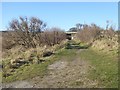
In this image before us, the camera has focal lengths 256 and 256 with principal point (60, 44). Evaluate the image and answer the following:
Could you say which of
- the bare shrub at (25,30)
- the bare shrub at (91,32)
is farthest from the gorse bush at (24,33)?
the bare shrub at (91,32)

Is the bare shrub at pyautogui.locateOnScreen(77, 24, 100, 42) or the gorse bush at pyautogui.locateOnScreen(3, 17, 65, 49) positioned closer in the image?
the gorse bush at pyautogui.locateOnScreen(3, 17, 65, 49)

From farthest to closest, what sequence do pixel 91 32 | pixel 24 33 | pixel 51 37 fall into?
pixel 91 32 < pixel 51 37 < pixel 24 33

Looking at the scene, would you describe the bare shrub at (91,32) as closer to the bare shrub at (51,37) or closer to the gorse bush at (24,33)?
the bare shrub at (51,37)

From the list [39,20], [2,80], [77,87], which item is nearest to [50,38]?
[39,20]

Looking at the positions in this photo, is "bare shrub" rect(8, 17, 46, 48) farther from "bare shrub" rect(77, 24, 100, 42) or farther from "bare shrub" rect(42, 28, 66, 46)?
"bare shrub" rect(77, 24, 100, 42)

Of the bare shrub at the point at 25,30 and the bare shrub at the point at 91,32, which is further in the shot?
the bare shrub at the point at 91,32

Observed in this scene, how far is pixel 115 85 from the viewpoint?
10.9m

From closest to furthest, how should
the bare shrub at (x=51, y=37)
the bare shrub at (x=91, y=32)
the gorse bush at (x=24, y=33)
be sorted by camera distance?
1. the gorse bush at (x=24, y=33)
2. the bare shrub at (x=51, y=37)
3. the bare shrub at (x=91, y=32)

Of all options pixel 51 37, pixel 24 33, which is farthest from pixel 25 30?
pixel 51 37

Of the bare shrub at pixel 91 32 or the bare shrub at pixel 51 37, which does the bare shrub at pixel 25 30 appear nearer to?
the bare shrub at pixel 51 37

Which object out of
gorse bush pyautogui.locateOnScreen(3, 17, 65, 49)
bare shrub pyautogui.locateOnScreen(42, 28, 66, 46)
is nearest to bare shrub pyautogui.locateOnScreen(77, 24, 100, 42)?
bare shrub pyautogui.locateOnScreen(42, 28, 66, 46)

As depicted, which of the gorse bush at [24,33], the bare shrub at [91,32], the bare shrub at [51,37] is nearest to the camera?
the gorse bush at [24,33]

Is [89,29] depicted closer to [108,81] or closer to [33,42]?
[33,42]

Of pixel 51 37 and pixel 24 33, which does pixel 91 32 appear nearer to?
pixel 51 37
